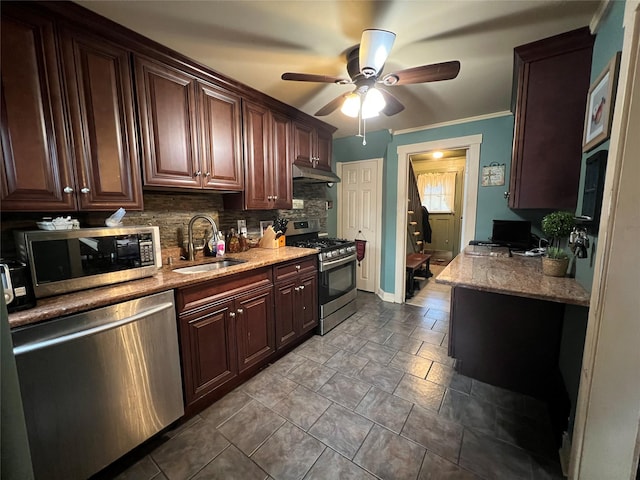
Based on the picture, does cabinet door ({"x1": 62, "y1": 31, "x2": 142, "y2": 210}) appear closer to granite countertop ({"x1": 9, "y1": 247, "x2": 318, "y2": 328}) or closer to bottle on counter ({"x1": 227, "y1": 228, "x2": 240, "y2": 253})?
granite countertop ({"x1": 9, "y1": 247, "x2": 318, "y2": 328})

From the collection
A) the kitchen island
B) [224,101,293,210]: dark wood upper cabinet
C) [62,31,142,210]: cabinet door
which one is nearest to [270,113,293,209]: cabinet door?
[224,101,293,210]: dark wood upper cabinet

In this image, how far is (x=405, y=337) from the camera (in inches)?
105

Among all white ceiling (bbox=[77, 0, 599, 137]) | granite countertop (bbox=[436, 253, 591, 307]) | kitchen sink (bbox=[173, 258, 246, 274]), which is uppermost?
white ceiling (bbox=[77, 0, 599, 137])

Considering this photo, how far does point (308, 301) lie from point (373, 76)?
1.94 metres

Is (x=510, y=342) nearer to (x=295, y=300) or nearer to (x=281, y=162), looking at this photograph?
(x=295, y=300)

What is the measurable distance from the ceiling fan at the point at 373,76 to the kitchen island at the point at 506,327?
1.23m

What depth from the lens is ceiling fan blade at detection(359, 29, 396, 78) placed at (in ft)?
4.20

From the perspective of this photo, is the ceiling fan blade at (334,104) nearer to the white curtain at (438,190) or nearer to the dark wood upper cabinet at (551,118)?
the dark wood upper cabinet at (551,118)

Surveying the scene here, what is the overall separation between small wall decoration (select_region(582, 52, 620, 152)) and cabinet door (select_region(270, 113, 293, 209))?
2214mm

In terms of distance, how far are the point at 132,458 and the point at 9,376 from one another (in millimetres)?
1305

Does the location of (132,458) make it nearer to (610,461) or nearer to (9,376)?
(9,376)

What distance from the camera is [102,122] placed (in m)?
1.48

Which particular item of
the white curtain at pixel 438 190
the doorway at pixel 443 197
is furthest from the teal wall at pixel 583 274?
the white curtain at pixel 438 190

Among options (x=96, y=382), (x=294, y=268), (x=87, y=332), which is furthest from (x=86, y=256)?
(x=294, y=268)
